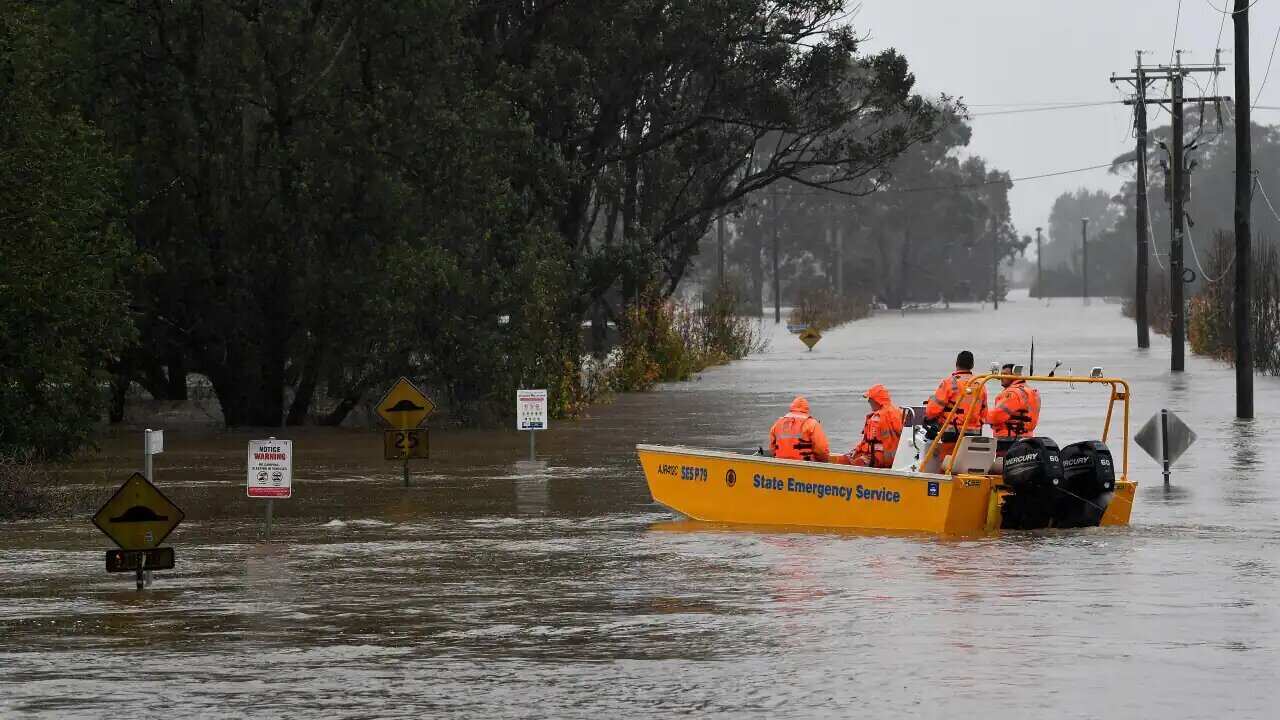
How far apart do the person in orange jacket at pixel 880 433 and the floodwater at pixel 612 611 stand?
1618 mm

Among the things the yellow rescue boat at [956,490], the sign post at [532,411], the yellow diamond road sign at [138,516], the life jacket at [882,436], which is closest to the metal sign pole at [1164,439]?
the yellow rescue boat at [956,490]

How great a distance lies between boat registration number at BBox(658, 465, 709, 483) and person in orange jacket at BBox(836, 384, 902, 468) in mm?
1386

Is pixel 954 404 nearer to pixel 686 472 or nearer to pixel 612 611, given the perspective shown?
pixel 686 472

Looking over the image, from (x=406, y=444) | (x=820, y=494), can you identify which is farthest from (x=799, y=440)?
(x=406, y=444)

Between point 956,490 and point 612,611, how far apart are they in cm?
493

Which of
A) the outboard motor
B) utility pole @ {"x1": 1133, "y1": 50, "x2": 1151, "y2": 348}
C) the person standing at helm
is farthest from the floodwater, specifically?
utility pole @ {"x1": 1133, "y1": 50, "x2": 1151, "y2": 348}

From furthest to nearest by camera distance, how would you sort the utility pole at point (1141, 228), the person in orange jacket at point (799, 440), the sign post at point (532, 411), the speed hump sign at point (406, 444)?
the utility pole at point (1141, 228) < the sign post at point (532, 411) < the speed hump sign at point (406, 444) < the person in orange jacket at point (799, 440)

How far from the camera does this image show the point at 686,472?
1980 centimetres

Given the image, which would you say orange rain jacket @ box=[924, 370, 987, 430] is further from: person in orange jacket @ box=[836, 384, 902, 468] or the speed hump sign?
the speed hump sign

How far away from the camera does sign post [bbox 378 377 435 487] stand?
23500 millimetres

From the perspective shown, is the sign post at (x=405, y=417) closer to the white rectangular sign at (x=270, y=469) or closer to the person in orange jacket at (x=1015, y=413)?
the white rectangular sign at (x=270, y=469)

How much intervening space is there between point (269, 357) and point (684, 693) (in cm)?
2327

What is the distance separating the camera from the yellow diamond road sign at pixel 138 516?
568 inches

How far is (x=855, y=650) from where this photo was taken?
478 inches
